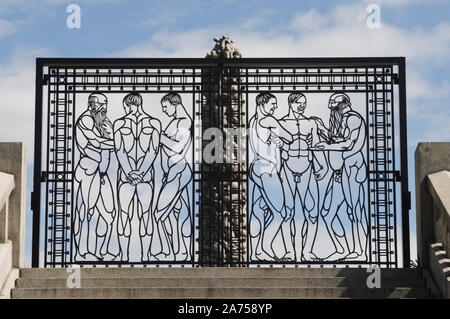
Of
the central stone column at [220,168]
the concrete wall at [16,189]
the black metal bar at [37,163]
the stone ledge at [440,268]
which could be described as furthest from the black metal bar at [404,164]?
the concrete wall at [16,189]

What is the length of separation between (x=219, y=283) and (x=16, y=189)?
2.66 m

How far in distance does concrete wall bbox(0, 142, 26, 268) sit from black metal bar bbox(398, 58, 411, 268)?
4538 mm

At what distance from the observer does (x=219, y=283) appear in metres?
10.5

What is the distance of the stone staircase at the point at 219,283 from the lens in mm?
10180

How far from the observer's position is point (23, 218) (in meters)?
11.3

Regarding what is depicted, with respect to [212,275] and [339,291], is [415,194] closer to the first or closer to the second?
[339,291]

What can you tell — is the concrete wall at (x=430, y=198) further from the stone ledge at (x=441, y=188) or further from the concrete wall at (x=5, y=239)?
the concrete wall at (x=5, y=239)

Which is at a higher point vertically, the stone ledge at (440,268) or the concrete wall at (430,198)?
the concrete wall at (430,198)

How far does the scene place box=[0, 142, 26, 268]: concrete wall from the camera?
11109 mm

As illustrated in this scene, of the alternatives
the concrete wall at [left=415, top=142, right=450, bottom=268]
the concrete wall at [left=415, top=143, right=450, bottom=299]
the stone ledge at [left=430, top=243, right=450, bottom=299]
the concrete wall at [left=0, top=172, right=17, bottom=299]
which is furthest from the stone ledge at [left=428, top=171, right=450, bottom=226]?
the concrete wall at [left=0, top=172, right=17, bottom=299]

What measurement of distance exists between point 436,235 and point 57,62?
5.07 m

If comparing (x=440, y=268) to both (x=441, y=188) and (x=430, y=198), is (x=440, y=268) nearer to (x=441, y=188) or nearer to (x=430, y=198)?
(x=441, y=188)

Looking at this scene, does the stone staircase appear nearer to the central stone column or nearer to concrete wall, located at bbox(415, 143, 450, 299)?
concrete wall, located at bbox(415, 143, 450, 299)

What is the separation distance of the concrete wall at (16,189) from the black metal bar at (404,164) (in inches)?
179
